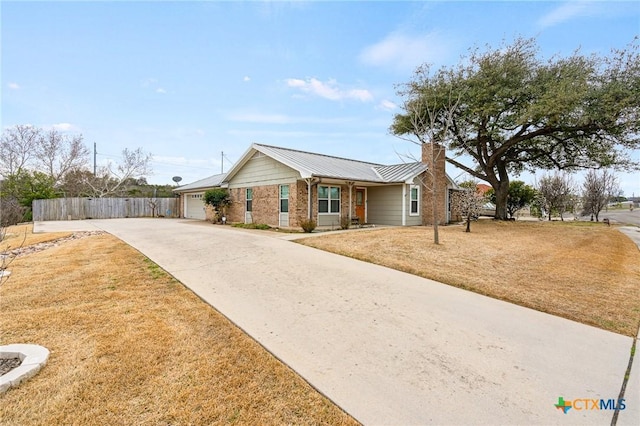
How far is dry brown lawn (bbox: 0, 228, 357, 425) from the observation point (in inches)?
91.7

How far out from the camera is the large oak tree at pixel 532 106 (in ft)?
49.5

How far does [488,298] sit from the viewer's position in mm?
5266

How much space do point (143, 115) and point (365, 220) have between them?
1495 centimetres

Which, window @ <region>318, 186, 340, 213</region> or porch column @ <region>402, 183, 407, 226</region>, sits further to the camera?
porch column @ <region>402, 183, 407, 226</region>

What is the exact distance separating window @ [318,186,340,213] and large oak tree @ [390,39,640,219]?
16.1 feet

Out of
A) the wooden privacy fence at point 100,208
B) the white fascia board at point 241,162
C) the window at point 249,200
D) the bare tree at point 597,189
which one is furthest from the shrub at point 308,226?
the bare tree at point 597,189

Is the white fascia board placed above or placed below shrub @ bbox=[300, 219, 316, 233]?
above

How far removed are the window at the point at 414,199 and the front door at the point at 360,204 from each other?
111 inches

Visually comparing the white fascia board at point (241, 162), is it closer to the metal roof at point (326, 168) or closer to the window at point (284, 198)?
the metal roof at point (326, 168)

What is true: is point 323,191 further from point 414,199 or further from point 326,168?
point 414,199

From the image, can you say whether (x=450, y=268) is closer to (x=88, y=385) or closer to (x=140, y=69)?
(x=88, y=385)

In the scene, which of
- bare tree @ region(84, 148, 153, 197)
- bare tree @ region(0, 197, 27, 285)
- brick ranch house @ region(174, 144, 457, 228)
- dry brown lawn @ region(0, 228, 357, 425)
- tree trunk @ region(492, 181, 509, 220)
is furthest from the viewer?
bare tree @ region(84, 148, 153, 197)

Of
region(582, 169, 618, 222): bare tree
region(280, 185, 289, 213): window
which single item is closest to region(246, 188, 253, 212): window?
region(280, 185, 289, 213): window

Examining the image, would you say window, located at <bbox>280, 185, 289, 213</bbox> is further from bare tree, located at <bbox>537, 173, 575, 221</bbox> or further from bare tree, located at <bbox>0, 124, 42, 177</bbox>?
bare tree, located at <bbox>0, 124, 42, 177</bbox>
